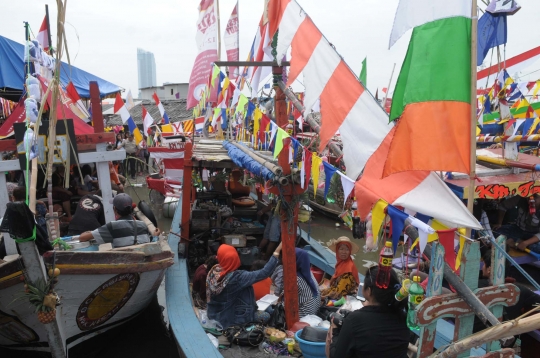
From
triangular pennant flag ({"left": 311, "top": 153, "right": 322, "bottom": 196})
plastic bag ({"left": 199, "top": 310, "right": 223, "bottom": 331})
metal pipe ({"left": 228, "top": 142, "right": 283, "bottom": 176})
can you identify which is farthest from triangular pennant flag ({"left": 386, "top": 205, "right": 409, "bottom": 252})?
plastic bag ({"left": 199, "top": 310, "right": 223, "bottom": 331})

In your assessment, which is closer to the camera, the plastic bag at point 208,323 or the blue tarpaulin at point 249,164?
the blue tarpaulin at point 249,164

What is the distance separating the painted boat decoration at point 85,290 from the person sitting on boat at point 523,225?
4.78 m

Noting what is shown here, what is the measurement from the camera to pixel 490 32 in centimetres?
424

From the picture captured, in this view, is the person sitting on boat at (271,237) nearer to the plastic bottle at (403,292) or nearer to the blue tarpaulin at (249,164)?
the blue tarpaulin at (249,164)

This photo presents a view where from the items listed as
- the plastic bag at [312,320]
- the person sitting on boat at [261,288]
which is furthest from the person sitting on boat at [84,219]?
the plastic bag at [312,320]

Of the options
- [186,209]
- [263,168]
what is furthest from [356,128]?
[186,209]

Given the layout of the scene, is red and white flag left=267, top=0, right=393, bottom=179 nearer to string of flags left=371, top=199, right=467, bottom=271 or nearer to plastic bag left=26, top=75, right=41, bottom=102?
string of flags left=371, top=199, right=467, bottom=271

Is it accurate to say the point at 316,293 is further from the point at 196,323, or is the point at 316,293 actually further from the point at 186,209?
the point at 186,209

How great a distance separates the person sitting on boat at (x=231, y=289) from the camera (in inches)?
207

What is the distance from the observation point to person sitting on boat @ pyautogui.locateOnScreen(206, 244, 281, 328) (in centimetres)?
525

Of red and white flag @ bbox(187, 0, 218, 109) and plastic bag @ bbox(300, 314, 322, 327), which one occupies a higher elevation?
red and white flag @ bbox(187, 0, 218, 109)

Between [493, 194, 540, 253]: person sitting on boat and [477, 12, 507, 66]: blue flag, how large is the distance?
244 cm

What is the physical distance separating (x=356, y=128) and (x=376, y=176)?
42 cm

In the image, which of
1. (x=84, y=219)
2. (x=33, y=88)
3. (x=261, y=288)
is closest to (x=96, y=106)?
(x=33, y=88)
